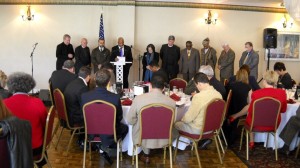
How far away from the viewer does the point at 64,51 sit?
28.1 feet

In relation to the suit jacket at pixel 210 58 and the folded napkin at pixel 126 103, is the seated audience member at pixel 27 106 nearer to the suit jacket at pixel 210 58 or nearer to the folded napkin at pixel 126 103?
the folded napkin at pixel 126 103

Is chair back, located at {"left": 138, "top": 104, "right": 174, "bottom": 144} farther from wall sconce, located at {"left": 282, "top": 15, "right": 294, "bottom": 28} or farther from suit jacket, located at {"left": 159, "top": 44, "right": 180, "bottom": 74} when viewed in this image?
wall sconce, located at {"left": 282, "top": 15, "right": 294, "bottom": 28}

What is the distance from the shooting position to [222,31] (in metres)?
9.96

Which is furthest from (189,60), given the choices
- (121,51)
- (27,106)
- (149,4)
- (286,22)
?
(27,106)

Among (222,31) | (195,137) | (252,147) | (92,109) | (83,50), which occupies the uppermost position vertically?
(222,31)

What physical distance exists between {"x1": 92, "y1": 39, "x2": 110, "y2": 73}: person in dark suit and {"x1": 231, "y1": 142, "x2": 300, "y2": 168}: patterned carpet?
181 inches

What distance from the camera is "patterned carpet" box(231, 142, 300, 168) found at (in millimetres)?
4450

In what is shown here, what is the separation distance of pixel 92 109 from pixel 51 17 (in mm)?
6253

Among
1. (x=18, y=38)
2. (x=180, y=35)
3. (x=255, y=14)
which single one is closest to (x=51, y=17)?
(x=18, y=38)

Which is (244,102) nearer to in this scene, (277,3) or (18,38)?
(277,3)

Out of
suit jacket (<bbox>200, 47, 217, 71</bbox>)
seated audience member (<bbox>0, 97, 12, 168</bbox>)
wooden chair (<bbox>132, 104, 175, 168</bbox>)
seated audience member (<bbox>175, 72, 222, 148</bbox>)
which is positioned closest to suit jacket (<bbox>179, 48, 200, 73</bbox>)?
suit jacket (<bbox>200, 47, 217, 71</bbox>)

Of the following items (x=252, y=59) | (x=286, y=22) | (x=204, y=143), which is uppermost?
(x=286, y=22)

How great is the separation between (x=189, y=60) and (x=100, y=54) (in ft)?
8.05

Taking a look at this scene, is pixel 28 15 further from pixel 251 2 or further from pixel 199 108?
pixel 199 108
